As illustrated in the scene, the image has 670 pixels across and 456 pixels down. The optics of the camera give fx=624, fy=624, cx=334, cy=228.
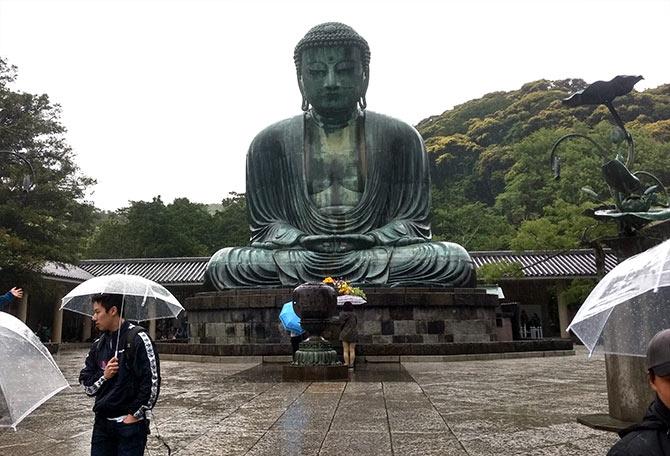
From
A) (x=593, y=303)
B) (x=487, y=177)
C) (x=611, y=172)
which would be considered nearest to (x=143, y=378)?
(x=593, y=303)

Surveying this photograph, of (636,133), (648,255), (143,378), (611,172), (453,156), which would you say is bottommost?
(143,378)

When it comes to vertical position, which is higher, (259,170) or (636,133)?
(636,133)

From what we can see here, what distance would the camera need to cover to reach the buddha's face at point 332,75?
12945 millimetres

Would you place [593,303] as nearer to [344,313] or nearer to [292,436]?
[292,436]

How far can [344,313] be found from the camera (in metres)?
8.34

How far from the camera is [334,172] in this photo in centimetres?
1318

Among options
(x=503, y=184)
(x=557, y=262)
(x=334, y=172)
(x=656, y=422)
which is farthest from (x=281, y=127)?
(x=503, y=184)

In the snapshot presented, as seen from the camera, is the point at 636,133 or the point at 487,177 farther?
the point at 487,177

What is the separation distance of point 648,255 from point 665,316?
0.81ft

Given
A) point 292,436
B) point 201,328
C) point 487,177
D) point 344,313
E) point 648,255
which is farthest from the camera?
point 487,177

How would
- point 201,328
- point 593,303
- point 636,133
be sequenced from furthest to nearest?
point 636,133 → point 201,328 → point 593,303

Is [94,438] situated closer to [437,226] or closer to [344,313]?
[344,313]

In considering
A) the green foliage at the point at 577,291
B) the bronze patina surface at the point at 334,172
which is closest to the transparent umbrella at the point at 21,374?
the bronze patina surface at the point at 334,172

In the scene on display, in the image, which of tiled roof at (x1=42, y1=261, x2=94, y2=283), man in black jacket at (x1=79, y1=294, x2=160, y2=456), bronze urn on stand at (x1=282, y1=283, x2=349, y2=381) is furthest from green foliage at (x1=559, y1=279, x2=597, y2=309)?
man in black jacket at (x1=79, y1=294, x2=160, y2=456)
